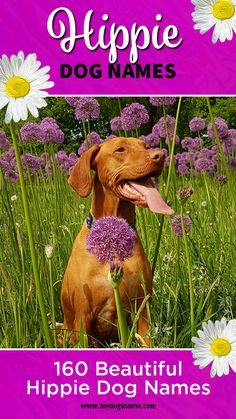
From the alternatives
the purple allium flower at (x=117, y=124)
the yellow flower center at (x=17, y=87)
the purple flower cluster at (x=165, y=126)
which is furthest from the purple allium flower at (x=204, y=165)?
the yellow flower center at (x=17, y=87)

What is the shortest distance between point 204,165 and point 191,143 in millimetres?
93

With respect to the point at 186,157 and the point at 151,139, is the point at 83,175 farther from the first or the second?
the point at 186,157

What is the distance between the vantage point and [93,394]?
5.23 feet

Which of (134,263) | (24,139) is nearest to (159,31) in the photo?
(24,139)

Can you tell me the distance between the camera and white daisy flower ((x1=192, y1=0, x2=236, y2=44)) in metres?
1.64

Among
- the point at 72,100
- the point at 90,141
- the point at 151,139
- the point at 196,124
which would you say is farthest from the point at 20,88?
the point at 196,124

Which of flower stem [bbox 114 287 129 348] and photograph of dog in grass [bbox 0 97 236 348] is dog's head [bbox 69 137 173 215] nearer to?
photograph of dog in grass [bbox 0 97 236 348]

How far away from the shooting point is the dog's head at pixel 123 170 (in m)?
1.56

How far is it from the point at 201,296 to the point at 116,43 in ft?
2.30

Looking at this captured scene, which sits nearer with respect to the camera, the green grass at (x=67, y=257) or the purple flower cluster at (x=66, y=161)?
the green grass at (x=67, y=257)

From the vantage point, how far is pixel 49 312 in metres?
1.66

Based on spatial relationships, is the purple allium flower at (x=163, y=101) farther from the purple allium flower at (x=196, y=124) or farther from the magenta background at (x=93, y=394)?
the magenta background at (x=93, y=394)

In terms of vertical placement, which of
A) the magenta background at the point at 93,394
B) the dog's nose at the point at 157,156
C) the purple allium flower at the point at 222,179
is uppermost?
the dog's nose at the point at 157,156

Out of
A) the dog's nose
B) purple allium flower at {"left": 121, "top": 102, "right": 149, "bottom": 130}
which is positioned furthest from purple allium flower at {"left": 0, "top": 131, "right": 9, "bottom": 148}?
the dog's nose
